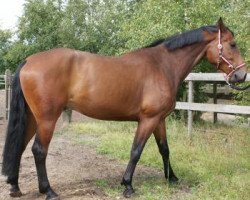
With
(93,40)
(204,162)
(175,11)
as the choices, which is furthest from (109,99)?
(93,40)

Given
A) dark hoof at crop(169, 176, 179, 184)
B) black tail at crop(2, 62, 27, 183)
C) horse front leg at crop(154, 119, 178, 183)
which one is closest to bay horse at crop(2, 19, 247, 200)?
black tail at crop(2, 62, 27, 183)

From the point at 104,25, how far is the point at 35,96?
14.4 metres

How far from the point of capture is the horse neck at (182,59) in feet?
16.7

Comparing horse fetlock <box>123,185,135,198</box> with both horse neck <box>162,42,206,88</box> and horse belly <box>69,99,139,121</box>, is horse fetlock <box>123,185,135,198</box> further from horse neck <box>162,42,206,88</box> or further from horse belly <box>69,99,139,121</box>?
horse neck <box>162,42,206,88</box>

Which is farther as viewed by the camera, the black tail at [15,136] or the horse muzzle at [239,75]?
the horse muzzle at [239,75]

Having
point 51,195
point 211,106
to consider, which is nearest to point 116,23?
point 211,106

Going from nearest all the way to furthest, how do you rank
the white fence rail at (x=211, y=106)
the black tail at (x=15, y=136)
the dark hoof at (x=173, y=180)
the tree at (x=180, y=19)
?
1. the black tail at (x=15, y=136)
2. the dark hoof at (x=173, y=180)
3. the white fence rail at (x=211, y=106)
4. the tree at (x=180, y=19)

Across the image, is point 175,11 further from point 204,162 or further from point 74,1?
point 74,1

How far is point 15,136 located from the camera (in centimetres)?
465

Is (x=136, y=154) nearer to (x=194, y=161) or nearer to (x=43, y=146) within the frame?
(x=43, y=146)

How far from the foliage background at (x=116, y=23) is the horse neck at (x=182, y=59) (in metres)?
3.10

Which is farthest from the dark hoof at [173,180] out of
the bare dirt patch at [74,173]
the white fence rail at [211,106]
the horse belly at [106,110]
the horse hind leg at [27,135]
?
the white fence rail at [211,106]

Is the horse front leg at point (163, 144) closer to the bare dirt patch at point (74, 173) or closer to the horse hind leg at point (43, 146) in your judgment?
the bare dirt patch at point (74, 173)

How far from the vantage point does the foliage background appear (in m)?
9.78
